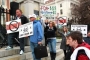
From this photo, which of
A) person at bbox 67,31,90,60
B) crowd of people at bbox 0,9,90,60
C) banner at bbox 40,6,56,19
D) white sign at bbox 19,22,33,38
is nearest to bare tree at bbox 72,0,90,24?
banner at bbox 40,6,56,19

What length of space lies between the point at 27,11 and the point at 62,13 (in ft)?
283

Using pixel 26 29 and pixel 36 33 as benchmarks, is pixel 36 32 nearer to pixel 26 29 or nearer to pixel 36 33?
pixel 36 33

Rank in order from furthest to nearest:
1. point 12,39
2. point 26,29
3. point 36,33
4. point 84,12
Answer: point 84,12 → point 12,39 → point 26,29 → point 36,33

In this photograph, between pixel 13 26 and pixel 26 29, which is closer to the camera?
pixel 26 29

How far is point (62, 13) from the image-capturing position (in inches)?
3846

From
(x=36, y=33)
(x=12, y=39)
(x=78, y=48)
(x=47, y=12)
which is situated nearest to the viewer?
(x=78, y=48)

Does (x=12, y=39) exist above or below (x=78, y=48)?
below

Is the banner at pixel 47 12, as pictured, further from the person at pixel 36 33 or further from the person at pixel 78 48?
the person at pixel 78 48

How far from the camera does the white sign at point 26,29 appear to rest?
840 centimetres

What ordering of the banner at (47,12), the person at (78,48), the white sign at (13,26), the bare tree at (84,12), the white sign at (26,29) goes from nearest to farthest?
the person at (78,48), the white sign at (26,29), the white sign at (13,26), the banner at (47,12), the bare tree at (84,12)

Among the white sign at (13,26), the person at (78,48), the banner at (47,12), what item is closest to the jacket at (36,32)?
the white sign at (13,26)

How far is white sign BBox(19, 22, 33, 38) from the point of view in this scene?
331 inches

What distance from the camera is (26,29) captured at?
8.75 m

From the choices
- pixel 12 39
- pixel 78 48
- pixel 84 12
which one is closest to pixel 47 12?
pixel 12 39
